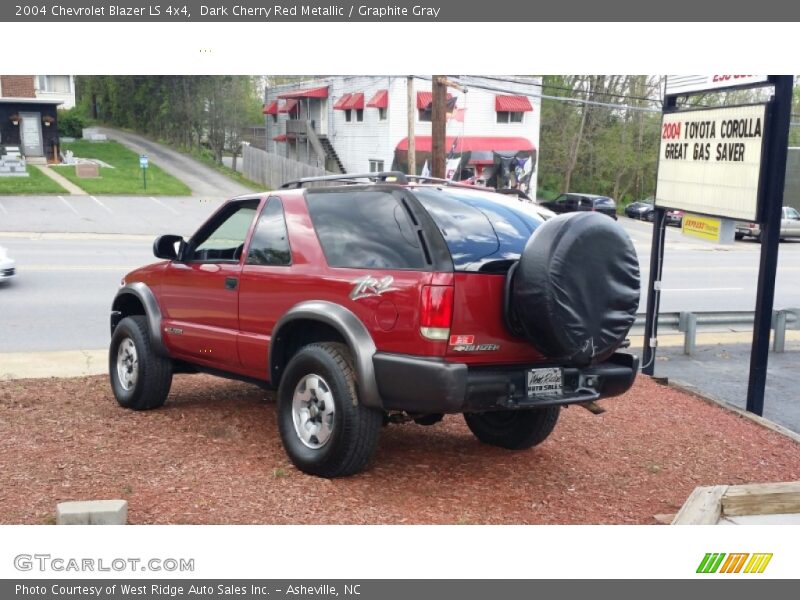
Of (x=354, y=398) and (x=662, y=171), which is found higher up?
(x=662, y=171)

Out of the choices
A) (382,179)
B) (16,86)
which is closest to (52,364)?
(382,179)

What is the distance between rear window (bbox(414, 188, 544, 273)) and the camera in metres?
4.97

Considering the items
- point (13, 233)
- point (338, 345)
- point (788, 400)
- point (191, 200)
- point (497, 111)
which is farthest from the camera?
point (497, 111)

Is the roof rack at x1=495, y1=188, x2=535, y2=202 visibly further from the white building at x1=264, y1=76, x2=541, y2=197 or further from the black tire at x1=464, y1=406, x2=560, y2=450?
the white building at x1=264, y1=76, x2=541, y2=197

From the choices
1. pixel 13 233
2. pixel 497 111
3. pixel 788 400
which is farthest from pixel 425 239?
pixel 497 111

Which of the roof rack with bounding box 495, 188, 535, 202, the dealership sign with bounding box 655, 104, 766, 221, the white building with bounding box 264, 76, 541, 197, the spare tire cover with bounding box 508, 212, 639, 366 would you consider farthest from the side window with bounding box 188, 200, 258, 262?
the white building with bounding box 264, 76, 541, 197

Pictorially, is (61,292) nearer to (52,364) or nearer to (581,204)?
(52,364)

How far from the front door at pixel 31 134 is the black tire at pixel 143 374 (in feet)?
138

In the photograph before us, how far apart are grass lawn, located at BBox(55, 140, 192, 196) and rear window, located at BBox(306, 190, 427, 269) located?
3368cm

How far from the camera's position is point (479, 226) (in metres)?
5.21

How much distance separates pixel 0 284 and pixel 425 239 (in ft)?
39.6

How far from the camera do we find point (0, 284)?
14805 mm

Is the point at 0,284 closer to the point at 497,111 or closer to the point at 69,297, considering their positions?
the point at 69,297

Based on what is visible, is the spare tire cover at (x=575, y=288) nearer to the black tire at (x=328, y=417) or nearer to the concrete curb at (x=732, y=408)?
the black tire at (x=328, y=417)
